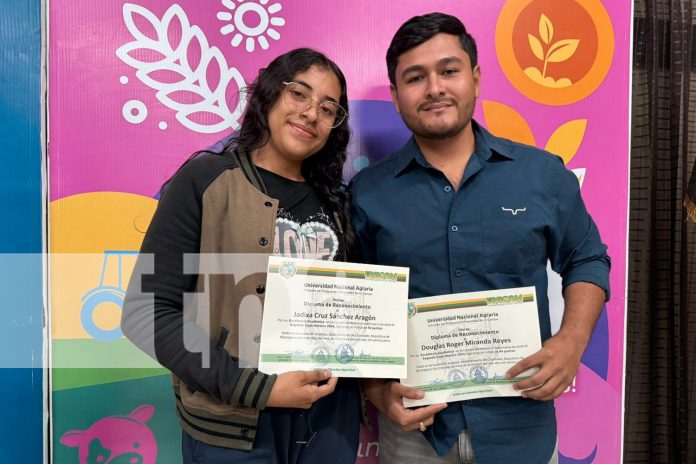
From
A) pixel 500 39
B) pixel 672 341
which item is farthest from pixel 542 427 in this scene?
pixel 500 39

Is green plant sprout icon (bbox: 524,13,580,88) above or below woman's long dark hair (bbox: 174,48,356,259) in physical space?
above

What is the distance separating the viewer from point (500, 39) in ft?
5.87

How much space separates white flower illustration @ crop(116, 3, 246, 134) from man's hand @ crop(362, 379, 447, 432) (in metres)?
1.01

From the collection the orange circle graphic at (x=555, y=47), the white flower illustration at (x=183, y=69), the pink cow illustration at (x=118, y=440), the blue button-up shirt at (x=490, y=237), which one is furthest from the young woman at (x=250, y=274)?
the orange circle graphic at (x=555, y=47)

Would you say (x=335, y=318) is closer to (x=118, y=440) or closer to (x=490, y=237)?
(x=490, y=237)

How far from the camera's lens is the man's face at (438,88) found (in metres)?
1.36

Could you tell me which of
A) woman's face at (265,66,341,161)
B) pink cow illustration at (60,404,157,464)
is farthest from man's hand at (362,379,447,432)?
pink cow illustration at (60,404,157,464)

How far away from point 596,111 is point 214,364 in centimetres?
160

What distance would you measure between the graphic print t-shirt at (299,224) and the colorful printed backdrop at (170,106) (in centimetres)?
48

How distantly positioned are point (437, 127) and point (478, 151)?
0.15 metres

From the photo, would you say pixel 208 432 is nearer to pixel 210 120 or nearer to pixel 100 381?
pixel 100 381

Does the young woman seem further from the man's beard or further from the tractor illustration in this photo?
the tractor illustration

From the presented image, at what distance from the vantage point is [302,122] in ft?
4.18

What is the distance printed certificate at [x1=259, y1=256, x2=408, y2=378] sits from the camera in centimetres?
114
